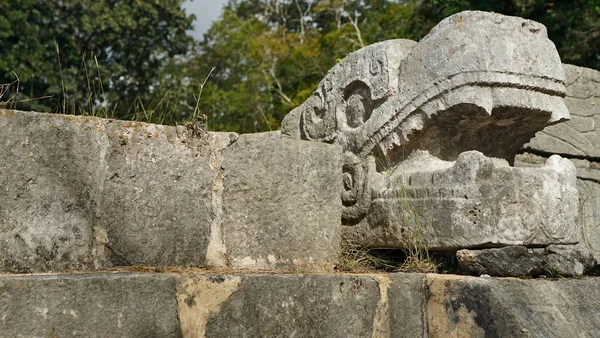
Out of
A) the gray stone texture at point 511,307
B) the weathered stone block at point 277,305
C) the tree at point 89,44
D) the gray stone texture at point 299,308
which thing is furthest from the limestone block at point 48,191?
the tree at point 89,44

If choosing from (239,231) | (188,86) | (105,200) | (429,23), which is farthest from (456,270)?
(188,86)

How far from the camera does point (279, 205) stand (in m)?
3.53

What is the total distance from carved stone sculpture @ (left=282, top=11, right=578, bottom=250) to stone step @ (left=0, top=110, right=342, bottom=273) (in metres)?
0.33

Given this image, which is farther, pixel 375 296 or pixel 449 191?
pixel 449 191

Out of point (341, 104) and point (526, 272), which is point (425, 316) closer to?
point (526, 272)

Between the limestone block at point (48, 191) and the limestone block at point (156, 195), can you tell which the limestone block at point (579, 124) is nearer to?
the limestone block at point (156, 195)

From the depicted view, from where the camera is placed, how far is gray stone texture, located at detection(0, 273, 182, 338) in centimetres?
246

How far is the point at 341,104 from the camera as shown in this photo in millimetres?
4395

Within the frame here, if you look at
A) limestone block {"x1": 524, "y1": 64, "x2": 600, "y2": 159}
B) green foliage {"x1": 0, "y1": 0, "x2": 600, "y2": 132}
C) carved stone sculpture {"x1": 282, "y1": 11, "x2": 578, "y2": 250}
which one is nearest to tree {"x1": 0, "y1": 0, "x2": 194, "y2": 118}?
green foliage {"x1": 0, "y1": 0, "x2": 600, "y2": 132}

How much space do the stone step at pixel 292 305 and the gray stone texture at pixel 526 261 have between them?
0.10m

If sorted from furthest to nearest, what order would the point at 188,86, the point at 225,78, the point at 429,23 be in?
the point at 225,78 → the point at 188,86 → the point at 429,23

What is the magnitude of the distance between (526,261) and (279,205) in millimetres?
1142

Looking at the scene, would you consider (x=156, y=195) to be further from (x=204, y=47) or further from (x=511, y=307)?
(x=204, y=47)

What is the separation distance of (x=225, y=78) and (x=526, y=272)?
2085 centimetres
